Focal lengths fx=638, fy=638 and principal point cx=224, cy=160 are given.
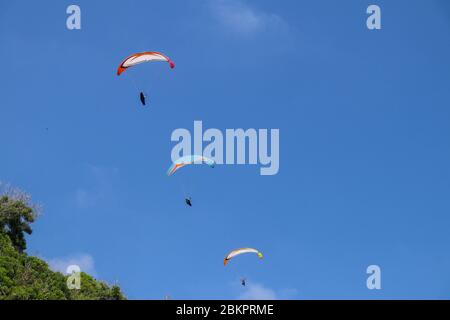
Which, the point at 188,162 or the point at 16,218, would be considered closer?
the point at 188,162

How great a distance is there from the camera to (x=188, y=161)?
4084 cm

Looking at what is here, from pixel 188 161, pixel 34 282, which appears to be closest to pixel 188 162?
pixel 188 161

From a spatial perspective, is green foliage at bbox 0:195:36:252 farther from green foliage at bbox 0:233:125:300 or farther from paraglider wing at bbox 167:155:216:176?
paraglider wing at bbox 167:155:216:176

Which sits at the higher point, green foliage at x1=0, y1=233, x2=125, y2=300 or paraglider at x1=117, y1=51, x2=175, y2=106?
paraglider at x1=117, y1=51, x2=175, y2=106

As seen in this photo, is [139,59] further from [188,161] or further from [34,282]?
[34,282]

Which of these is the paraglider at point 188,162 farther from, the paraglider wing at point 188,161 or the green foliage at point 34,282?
the green foliage at point 34,282

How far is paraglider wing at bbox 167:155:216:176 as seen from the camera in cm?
3960

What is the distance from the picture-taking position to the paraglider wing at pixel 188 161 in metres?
39.6

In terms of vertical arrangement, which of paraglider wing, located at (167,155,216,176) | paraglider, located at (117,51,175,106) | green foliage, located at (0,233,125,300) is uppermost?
paraglider, located at (117,51,175,106)

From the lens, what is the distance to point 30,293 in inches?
1892

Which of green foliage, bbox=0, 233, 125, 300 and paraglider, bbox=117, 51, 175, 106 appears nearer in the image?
paraglider, bbox=117, 51, 175, 106

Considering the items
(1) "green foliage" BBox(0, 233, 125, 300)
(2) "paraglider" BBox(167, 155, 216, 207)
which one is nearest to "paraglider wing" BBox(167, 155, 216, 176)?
(2) "paraglider" BBox(167, 155, 216, 207)
